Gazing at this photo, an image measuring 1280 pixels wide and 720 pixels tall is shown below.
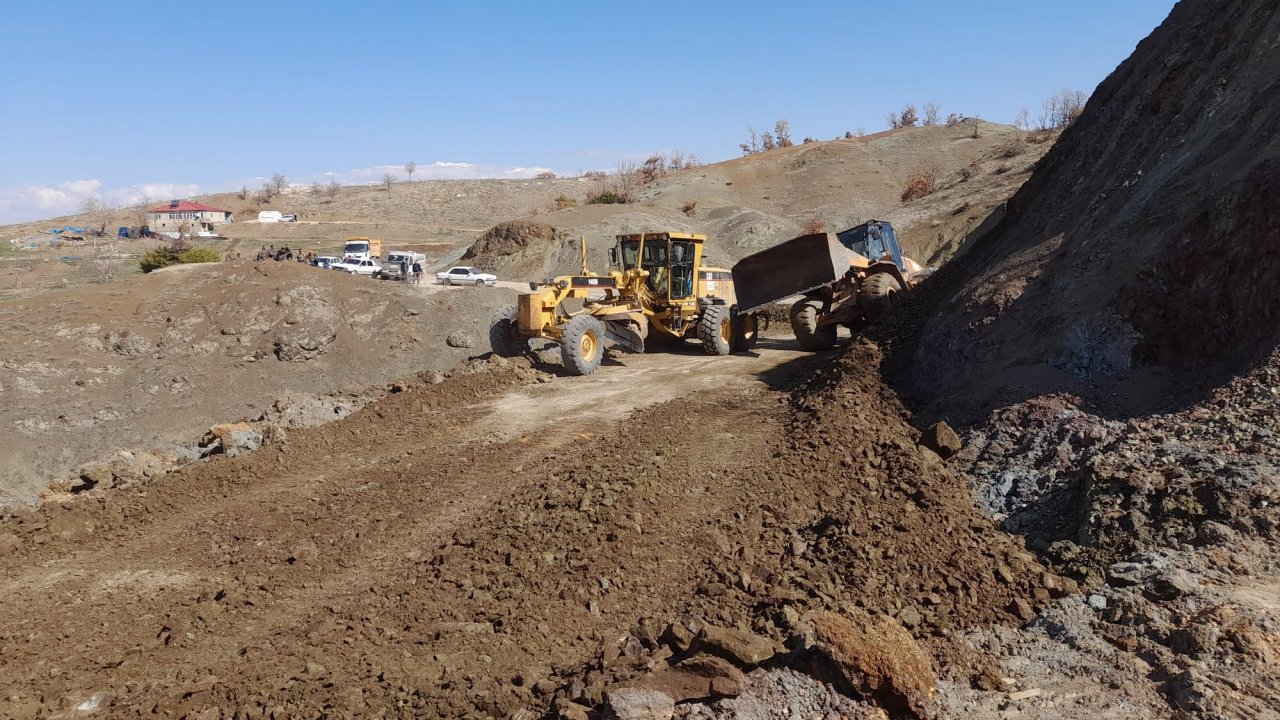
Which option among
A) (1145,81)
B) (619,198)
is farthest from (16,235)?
(1145,81)

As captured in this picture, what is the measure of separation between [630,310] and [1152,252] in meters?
8.16

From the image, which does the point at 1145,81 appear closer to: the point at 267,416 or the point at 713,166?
the point at 267,416

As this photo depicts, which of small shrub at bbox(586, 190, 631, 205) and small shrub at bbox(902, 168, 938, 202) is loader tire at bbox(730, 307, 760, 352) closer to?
small shrub at bbox(902, 168, 938, 202)

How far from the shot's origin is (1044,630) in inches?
172

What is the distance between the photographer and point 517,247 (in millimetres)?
36062

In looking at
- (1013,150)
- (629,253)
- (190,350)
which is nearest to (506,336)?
(629,253)

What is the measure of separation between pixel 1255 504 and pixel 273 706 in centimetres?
586

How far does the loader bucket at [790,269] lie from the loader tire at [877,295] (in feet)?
1.94

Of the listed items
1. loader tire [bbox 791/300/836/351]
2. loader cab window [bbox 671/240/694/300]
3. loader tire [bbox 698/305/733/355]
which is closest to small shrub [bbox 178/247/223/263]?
loader cab window [bbox 671/240/694/300]

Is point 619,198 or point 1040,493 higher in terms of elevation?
point 619,198

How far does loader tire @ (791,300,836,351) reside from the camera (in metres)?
14.7

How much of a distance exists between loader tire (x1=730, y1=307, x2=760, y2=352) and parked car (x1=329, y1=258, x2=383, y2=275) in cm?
2161

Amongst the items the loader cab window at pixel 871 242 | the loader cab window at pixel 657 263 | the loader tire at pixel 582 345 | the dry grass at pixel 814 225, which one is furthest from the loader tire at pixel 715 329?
the dry grass at pixel 814 225

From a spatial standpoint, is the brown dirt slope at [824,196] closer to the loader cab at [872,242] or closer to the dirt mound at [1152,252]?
the loader cab at [872,242]
